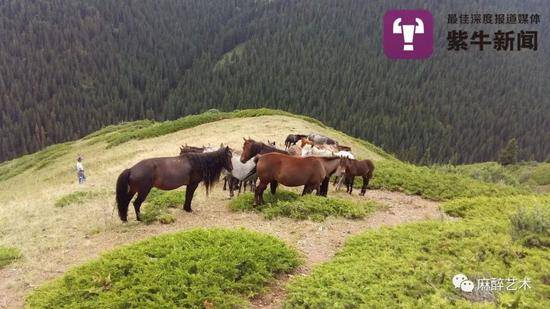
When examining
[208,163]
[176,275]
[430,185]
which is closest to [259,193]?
[208,163]

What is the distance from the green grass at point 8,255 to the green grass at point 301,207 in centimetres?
653

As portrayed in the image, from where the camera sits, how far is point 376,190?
842 inches

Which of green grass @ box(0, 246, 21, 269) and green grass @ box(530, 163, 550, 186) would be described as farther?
green grass @ box(530, 163, 550, 186)

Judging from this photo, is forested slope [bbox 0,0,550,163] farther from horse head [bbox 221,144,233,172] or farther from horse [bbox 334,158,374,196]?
horse head [bbox 221,144,233,172]

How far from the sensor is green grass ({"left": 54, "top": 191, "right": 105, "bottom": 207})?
18.4 metres

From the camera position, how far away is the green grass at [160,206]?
13.6 meters

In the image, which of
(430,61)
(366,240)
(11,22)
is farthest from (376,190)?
(11,22)

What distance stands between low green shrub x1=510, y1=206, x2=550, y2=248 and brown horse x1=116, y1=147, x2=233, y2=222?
9090 mm

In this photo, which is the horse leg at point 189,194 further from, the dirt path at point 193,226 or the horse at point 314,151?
the horse at point 314,151

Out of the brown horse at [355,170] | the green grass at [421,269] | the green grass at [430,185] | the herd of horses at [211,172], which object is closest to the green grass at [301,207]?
the herd of horses at [211,172]

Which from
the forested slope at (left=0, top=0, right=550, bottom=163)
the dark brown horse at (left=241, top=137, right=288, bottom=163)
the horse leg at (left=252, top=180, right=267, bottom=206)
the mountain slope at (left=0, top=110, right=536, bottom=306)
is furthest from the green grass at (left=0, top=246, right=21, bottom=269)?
the forested slope at (left=0, top=0, right=550, bottom=163)

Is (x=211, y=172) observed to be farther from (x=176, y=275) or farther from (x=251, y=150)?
(x=176, y=275)

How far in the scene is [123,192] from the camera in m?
13.2

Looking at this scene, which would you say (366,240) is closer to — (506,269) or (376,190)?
(506,269)
